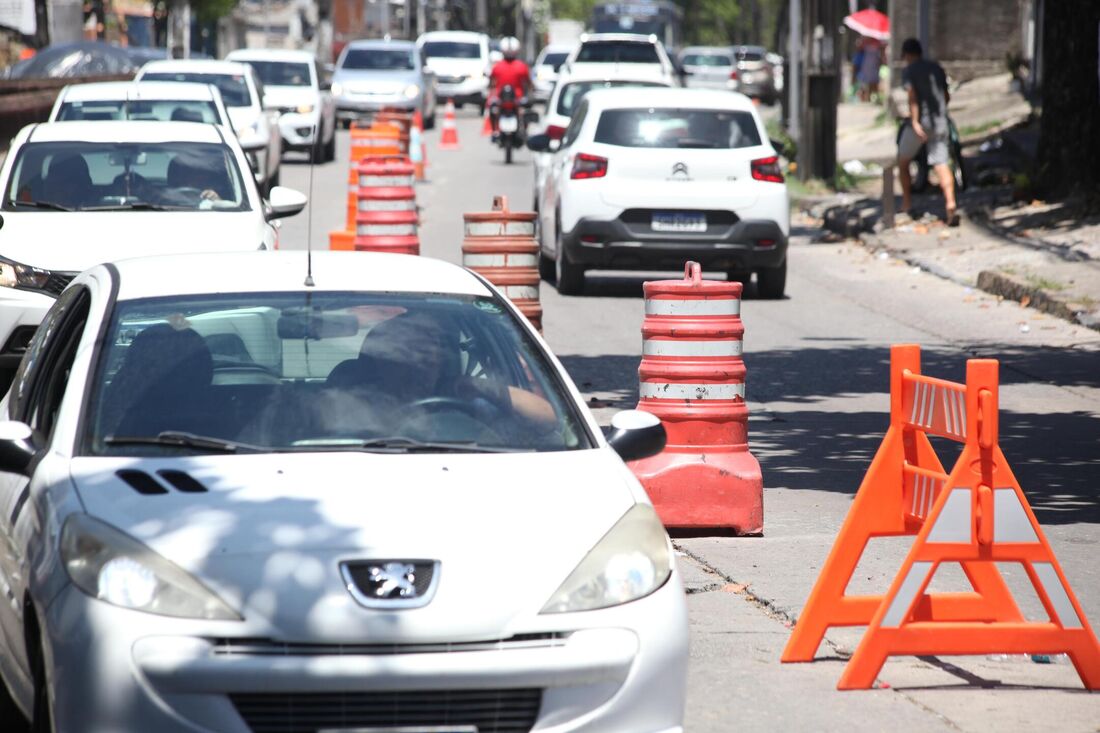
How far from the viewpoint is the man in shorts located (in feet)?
69.1

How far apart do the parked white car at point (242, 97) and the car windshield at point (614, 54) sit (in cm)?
758

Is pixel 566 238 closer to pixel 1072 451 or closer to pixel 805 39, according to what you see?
pixel 1072 451

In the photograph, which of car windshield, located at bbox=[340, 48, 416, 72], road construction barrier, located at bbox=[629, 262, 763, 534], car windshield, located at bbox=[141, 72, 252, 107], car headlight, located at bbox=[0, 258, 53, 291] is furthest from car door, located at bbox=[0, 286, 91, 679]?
car windshield, located at bbox=[340, 48, 416, 72]

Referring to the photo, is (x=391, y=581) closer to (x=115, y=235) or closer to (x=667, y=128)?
(x=115, y=235)

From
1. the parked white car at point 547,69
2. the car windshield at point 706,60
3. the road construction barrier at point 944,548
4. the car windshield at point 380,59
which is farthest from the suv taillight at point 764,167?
the car windshield at point 706,60

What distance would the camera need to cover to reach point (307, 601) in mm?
4332

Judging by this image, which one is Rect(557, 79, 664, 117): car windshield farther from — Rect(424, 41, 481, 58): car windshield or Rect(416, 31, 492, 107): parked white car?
Rect(424, 41, 481, 58): car windshield

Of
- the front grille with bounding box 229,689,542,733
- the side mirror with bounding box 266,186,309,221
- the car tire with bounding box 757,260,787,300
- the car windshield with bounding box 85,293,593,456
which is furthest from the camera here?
the car tire with bounding box 757,260,787,300

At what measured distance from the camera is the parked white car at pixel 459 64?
165ft

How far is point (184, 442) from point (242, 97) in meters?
23.0

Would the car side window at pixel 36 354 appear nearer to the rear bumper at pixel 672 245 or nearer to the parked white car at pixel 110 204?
the parked white car at pixel 110 204

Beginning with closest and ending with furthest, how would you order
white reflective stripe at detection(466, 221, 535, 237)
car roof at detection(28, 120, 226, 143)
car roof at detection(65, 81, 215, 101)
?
white reflective stripe at detection(466, 221, 535, 237), car roof at detection(28, 120, 226, 143), car roof at detection(65, 81, 215, 101)

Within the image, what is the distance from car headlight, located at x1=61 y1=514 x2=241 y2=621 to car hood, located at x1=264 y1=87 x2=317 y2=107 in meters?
28.7

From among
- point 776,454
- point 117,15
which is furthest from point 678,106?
point 117,15
